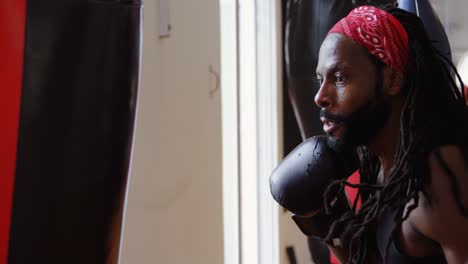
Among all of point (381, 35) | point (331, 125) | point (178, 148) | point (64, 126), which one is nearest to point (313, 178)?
point (331, 125)

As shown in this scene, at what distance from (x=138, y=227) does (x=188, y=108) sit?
1.15 feet

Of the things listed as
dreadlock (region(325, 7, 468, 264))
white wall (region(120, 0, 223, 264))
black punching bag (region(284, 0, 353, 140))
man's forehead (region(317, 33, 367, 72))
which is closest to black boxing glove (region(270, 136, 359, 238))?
dreadlock (region(325, 7, 468, 264))

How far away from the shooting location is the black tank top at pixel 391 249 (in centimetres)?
93

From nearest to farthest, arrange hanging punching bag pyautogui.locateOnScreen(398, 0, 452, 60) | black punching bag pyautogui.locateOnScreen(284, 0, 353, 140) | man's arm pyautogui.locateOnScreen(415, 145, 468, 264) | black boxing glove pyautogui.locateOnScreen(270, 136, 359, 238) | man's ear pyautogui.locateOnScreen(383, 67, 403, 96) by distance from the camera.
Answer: man's arm pyautogui.locateOnScreen(415, 145, 468, 264), man's ear pyautogui.locateOnScreen(383, 67, 403, 96), black boxing glove pyautogui.locateOnScreen(270, 136, 359, 238), hanging punching bag pyautogui.locateOnScreen(398, 0, 452, 60), black punching bag pyautogui.locateOnScreen(284, 0, 353, 140)

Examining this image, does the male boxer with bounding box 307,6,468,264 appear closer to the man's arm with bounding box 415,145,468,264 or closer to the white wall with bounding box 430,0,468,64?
the man's arm with bounding box 415,145,468,264

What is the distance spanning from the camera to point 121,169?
3.65ft

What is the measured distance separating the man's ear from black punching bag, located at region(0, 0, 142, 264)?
42 centimetres

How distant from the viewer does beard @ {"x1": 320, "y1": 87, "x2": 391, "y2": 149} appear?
37.7 inches

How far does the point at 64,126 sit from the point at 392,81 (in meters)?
0.49

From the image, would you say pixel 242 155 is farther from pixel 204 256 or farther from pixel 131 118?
pixel 131 118

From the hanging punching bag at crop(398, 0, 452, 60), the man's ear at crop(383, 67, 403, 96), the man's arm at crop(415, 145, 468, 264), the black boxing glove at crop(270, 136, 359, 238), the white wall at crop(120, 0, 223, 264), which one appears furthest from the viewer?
the white wall at crop(120, 0, 223, 264)

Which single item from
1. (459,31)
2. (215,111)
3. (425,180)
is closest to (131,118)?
(425,180)

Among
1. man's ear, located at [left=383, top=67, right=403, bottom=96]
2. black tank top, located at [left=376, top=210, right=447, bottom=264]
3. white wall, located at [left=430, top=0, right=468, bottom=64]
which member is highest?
white wall, located at [left=430, top=0, right=468, bottom=64]

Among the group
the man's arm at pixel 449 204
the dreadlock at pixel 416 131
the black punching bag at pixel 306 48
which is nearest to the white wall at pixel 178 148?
the black punching bag at pixel 306 48
